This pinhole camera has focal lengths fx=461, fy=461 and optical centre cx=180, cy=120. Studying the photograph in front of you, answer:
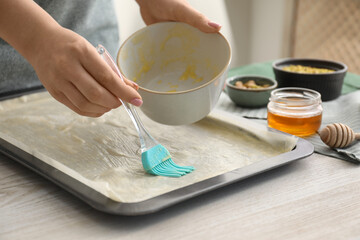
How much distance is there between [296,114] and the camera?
925mm

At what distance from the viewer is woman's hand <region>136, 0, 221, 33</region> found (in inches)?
34.0

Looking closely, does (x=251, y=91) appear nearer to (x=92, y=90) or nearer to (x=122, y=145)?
(x=122, y=145)

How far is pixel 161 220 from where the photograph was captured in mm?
637

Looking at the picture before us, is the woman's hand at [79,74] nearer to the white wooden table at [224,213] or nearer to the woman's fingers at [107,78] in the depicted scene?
the woman's fingers at [107,78]

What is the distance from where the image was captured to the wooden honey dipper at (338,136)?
0.84 metres

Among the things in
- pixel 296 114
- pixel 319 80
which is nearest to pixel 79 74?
pixel 296 114

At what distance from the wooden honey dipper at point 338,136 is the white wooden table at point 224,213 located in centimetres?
9

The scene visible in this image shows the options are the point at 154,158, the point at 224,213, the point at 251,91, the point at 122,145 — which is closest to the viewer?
the point at 224,213

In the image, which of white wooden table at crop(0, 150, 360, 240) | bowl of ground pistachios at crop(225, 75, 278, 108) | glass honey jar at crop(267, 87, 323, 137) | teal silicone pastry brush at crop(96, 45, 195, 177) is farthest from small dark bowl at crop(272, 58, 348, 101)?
teal silicone pastry brush at crop(96, 45, 195, 177)

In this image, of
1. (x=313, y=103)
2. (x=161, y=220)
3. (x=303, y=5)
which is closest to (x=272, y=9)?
(x=303, y=5)

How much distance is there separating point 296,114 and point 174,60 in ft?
0.89

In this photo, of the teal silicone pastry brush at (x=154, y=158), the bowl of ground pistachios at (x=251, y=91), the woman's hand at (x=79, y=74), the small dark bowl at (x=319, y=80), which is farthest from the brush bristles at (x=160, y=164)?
the small dark bowl at (x=319, y=80)

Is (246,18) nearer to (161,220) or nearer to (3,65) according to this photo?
(3,65)

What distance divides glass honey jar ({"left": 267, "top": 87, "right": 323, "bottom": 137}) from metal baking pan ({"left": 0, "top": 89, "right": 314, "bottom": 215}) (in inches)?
4.3
